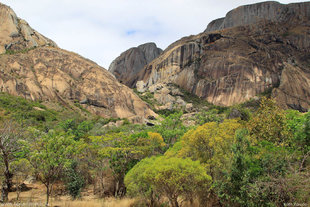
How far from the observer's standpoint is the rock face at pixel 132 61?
6304 inches

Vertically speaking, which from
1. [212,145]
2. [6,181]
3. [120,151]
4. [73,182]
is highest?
[212,145]

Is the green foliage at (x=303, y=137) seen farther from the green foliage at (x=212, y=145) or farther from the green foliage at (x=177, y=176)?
the green foliage at (x=177, y=176)

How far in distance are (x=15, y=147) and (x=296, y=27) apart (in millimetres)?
127244

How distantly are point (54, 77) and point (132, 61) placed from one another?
92.6 meters

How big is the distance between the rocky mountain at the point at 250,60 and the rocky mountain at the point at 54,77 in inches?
1401

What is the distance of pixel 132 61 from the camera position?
16200 cm

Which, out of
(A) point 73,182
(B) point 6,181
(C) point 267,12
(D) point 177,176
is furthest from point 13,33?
(C) point 267,12

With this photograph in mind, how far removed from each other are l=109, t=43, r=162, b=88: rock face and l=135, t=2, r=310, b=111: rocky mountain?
39753mm

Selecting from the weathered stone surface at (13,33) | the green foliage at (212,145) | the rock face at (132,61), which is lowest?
the green foliage at (212,145)

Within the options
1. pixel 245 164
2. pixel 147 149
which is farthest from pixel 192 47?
pixel 245 164

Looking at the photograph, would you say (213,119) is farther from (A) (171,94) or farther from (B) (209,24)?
(B) (209,24)

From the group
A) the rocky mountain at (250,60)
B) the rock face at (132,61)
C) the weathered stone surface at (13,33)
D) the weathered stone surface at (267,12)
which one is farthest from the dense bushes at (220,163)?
the rock face at (132,61)

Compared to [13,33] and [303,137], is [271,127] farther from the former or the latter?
[13,33]

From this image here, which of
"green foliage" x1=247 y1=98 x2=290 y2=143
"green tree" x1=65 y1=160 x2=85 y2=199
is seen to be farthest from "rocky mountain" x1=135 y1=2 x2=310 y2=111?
"green tree" x1=65 y1=160 x2=85 y2=199
